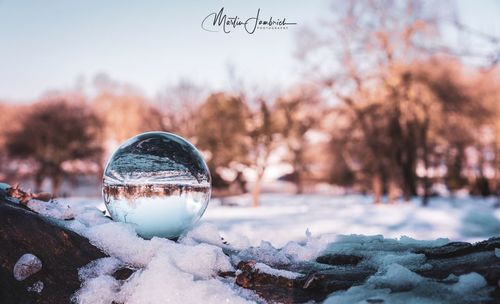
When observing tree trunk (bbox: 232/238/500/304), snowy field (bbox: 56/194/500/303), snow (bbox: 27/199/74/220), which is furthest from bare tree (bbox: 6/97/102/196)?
tree trunk (bbox: 232/238/500/304)

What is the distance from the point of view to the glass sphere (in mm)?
3588

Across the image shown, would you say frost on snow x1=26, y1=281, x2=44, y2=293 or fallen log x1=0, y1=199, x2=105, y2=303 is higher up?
fallen log x1=0, y1=199, x2=105, y2=303

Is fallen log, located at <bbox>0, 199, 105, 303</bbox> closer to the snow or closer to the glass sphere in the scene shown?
the snow

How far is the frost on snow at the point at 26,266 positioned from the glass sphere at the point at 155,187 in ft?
3.38

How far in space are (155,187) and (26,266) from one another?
124 centimetres

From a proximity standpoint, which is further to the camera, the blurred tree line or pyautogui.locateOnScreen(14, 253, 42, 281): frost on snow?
the blurred tree line

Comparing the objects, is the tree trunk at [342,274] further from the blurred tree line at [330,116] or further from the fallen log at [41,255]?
the blurred tree line at [330,116]

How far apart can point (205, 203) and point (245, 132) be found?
62.4ft

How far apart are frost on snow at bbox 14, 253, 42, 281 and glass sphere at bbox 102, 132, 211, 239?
1030mm

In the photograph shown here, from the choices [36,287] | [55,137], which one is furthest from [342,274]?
[55,137]

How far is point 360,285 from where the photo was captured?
2600 millimetres

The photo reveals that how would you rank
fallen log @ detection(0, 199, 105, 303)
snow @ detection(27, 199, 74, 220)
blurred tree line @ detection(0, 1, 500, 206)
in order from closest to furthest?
1. fallen log @ detection(0, 199, 105, 303)
2. snow @ detection(27, 199, 74, 220)
3. blurred tree line @ detection(0, 1, 500, 206)

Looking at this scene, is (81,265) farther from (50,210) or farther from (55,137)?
(55,137)

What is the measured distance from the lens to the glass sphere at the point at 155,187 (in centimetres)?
359
